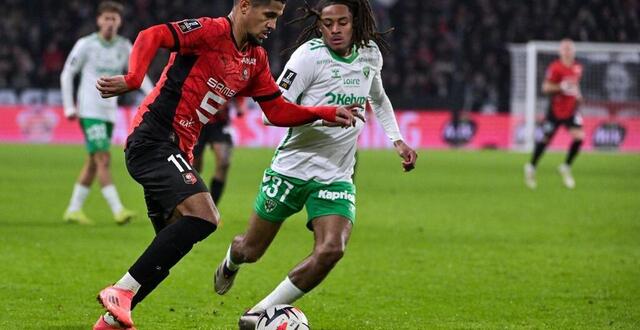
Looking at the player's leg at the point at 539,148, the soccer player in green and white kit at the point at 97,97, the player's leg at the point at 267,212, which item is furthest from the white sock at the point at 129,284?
the player's leg at the point at 539,148

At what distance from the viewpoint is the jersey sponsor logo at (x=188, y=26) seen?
621cm

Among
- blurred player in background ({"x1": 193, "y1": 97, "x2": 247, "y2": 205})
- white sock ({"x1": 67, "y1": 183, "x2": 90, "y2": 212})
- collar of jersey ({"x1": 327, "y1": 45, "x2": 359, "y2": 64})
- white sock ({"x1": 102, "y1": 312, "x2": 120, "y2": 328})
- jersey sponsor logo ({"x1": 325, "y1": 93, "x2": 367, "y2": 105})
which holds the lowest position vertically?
white sock ({"x1": 67, "y1": 183, "x2": 90, "y2": 212})

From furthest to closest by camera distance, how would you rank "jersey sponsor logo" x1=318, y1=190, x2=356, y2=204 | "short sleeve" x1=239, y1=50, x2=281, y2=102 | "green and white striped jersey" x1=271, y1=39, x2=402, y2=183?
"green and white striped jersey" x1=271, y1=39, x2=402, y2=183 → "jersey sponsor logo" x1=318, y1=190, x2=356, y2=204 → "short sleeve" x1=239, y1=50, x2=281, y2=102

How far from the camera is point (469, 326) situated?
7.14 meters

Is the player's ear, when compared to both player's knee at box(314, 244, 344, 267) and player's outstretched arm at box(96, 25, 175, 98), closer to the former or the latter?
player's outstretched arm at box(96, 25, 175, 98)

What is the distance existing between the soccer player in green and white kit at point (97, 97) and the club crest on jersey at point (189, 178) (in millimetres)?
6325

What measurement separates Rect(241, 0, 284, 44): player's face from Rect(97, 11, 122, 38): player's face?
6258 millimetres

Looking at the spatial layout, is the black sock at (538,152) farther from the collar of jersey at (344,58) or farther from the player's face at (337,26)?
the player's face at (337,26)

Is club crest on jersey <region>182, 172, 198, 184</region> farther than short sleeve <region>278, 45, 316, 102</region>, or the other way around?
short sleeve <region>278, 45, 316, 102</region>

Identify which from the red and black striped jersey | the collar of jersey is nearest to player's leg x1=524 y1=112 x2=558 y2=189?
the collar of jersey

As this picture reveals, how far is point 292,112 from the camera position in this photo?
6754 millimetres

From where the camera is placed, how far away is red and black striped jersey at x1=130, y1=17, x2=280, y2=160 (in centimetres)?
635

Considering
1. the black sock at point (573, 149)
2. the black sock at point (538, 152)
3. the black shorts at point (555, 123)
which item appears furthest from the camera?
the black shorts at point (555, 123)

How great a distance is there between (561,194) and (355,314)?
36.8 ft
